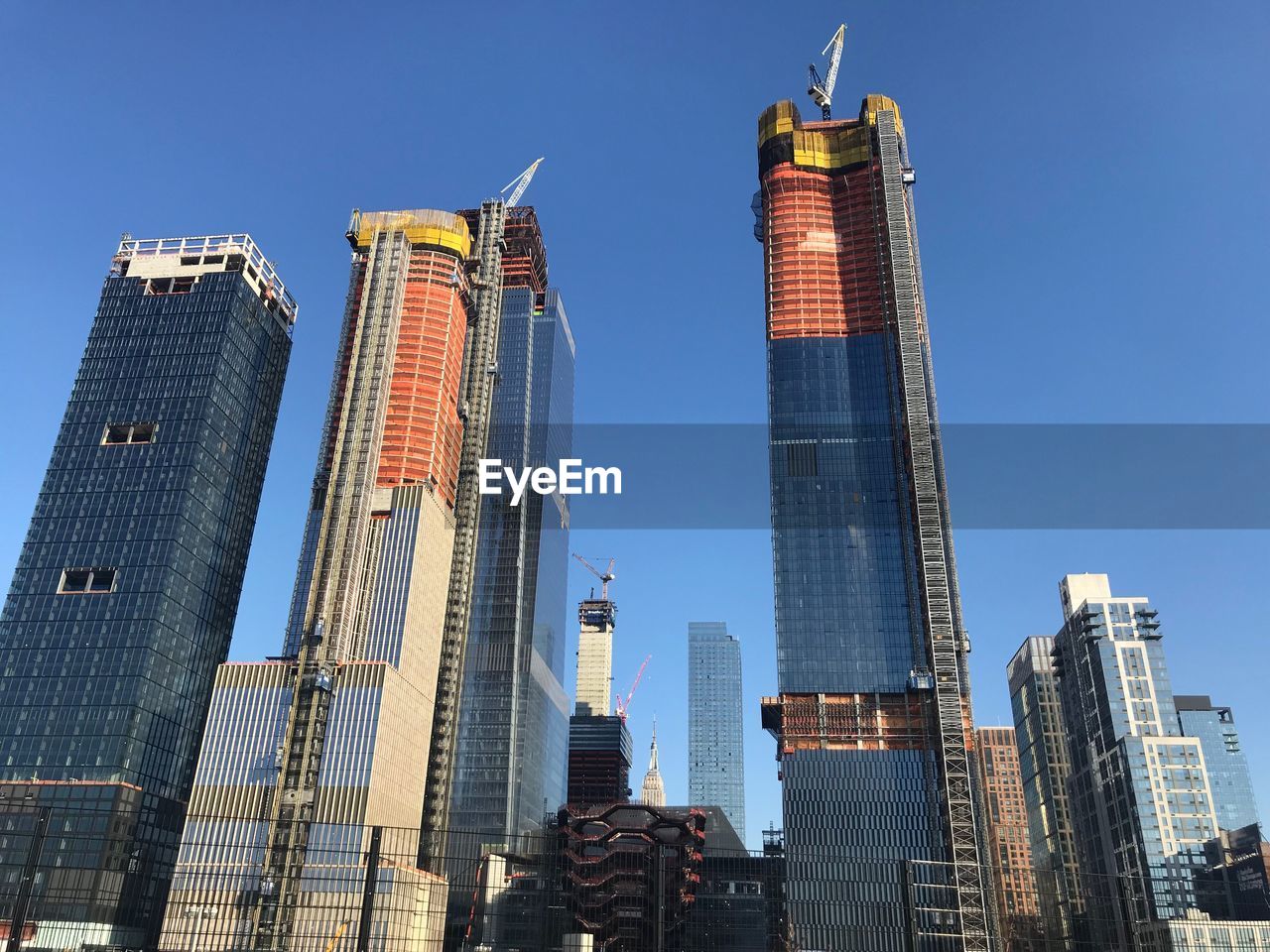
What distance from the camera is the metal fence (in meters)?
119

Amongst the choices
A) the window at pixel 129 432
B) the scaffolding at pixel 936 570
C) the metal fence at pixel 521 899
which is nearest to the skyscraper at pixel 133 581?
the window at pixel 129 432

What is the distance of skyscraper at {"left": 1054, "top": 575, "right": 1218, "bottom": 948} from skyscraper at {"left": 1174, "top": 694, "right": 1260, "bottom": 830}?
2.60m

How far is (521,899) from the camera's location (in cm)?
19000

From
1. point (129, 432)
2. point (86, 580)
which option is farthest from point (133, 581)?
point (129, 432)

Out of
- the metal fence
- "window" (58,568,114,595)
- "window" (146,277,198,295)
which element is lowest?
the metal fence

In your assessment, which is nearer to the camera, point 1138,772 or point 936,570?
point 936,570

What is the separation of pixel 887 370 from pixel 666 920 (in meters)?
101

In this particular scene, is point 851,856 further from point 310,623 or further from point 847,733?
point 310,623

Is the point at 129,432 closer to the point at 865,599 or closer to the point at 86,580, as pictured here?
the point at 86,580

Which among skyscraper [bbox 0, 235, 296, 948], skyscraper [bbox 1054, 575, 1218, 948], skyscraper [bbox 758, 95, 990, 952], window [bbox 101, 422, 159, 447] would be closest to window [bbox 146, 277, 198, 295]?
skyscraper [bbox 0, 235, 296, 948]

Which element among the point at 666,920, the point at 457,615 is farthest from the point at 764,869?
the point at 457,615

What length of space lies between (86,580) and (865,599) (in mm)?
129141

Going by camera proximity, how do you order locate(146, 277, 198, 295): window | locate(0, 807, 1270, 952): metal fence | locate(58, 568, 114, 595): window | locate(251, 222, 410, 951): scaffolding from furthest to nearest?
locate(146, 277, 198, 295): window
locate(58, 568, 114, 595): window
locate(251, 222, 410, 951): scaffolding
locate(0, 807, 1270, 952): metal fence

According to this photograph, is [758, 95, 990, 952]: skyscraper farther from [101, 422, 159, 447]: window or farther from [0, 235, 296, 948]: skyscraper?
[101, 422, 159, 447]: window
